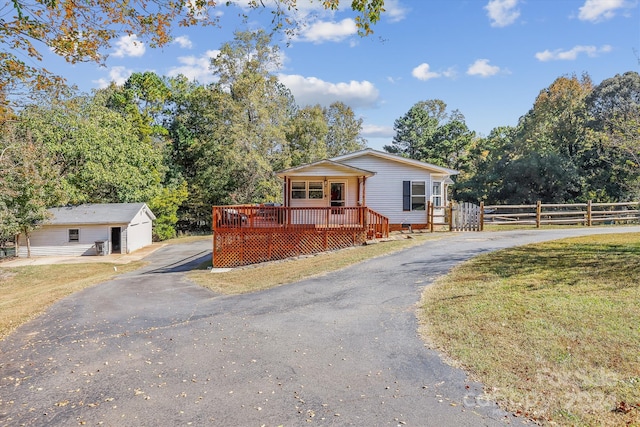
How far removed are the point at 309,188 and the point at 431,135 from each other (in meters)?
30.3

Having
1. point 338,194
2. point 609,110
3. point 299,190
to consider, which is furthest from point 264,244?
point 609,110

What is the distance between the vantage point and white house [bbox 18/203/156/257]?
2623 cm

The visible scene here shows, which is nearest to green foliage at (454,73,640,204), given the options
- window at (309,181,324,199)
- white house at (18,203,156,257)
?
window at (309,181,324,199)

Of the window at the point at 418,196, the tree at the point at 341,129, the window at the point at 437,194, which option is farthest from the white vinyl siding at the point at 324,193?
the tree at the point at 341,129

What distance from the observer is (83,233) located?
2675cm

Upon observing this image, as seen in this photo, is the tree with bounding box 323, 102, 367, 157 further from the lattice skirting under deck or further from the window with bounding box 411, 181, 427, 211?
the lattice skirting under deck

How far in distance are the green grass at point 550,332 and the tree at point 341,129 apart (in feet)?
126

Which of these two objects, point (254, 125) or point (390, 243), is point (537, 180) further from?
point (254, 125)

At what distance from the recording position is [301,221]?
1650cm

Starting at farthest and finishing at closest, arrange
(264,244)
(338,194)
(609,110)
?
(609,110) → (338,194) → (264,244)

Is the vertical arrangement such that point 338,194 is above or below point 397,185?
below

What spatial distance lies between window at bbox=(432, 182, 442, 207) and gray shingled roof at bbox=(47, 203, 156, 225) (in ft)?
67.5

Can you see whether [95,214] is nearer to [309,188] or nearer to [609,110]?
[309,188]

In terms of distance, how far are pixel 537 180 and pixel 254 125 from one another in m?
23.9
